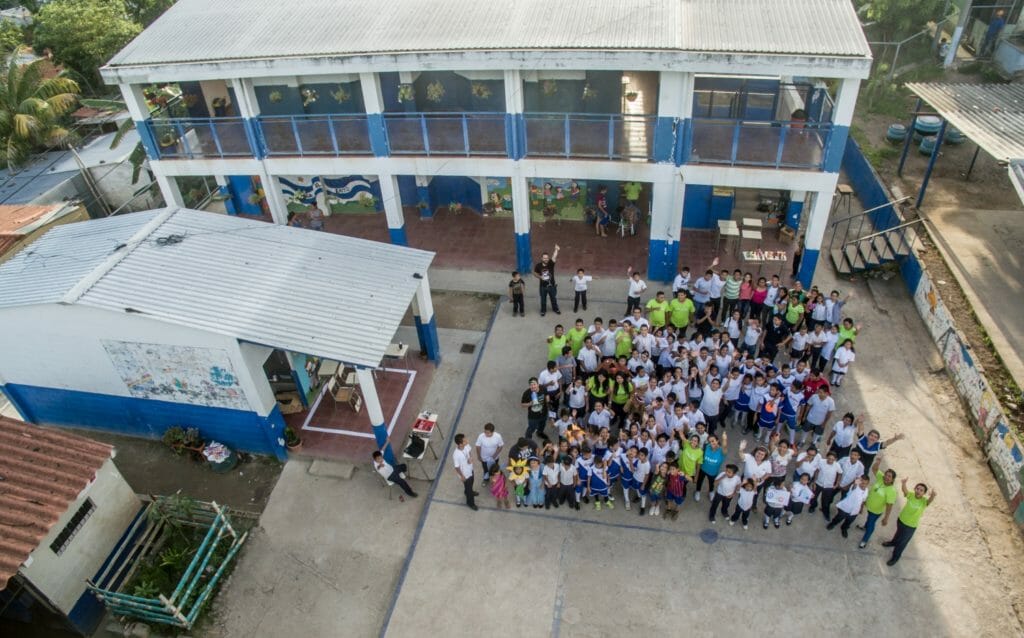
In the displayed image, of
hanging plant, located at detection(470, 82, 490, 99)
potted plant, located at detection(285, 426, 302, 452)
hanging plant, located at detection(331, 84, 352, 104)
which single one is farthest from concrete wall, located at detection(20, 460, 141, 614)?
hanging plant, located at detection(470, 82, 490, 99)

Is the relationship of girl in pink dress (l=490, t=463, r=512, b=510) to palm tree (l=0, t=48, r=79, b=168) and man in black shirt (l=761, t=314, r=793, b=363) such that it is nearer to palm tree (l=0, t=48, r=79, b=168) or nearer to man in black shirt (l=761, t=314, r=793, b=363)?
man in black shirt (l=761, t=314, r=793, b=363)

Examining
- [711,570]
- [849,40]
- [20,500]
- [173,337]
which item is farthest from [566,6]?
[20,500]

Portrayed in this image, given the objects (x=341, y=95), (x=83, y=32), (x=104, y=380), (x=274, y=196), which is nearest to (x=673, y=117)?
(x=341, y=95)

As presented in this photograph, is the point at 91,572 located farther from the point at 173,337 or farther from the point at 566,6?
the point at 566,6

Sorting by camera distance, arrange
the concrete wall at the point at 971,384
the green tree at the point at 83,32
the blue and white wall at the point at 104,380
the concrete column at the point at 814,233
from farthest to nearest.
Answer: the green tree at the point at 83,32 → the concrete column at the point at 814,233 → the blue and white wall at the point at 104,380 → the concrete wall at the point at 971,384

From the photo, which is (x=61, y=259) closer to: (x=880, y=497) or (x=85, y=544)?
(x=85, y=544)

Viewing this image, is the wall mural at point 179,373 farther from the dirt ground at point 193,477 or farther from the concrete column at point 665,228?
the concrete column at point 665,228

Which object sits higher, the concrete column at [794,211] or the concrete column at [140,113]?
the concrete column at [140,113]

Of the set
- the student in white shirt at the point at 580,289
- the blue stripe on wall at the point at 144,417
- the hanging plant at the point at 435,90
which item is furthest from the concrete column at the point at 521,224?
the blue stripe on wall at the point at 144,417
